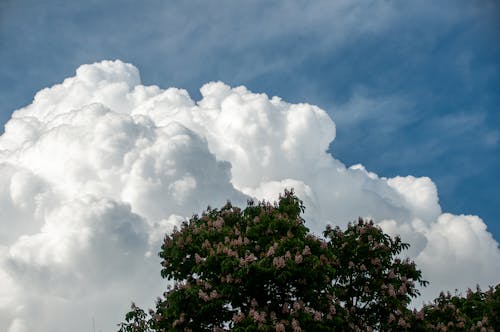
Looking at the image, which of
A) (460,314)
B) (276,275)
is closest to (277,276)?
(276,275)

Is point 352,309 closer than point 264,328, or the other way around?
point 264,328

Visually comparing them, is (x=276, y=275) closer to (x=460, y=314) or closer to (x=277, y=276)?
(x=277, y=276)

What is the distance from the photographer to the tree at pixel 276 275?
74.4ft

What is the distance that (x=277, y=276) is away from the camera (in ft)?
73.2

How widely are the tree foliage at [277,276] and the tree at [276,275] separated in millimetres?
45

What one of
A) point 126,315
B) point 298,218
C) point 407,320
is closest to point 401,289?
point 407,320

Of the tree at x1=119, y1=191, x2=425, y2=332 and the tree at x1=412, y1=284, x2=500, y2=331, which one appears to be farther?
the tree at x1=412, y1=284, x2=500, y2=331

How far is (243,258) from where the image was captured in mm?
23234

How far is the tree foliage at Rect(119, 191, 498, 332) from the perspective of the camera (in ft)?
74.4

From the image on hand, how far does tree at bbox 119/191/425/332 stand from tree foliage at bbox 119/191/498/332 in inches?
1.8

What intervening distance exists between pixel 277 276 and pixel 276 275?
0.21 meters

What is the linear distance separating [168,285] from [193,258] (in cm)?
170

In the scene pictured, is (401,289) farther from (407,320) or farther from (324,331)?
(324,331)

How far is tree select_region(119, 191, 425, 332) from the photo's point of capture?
22672mm
